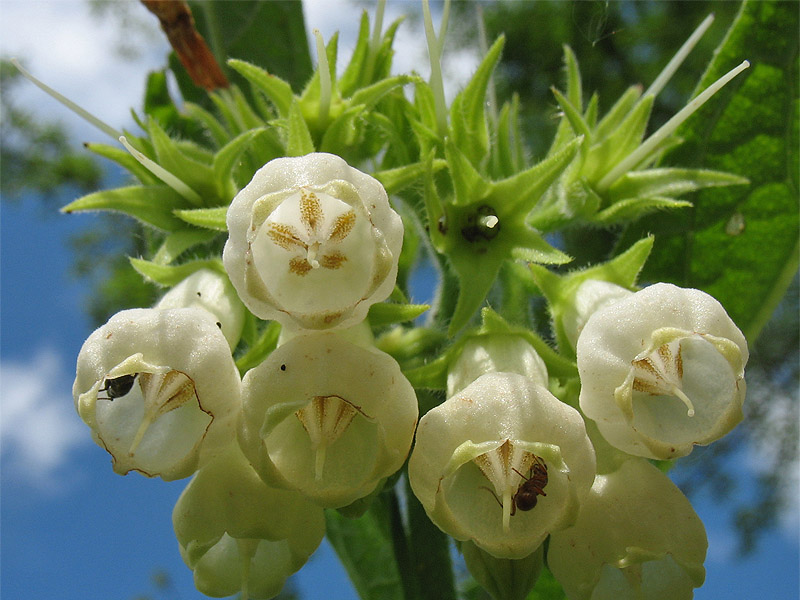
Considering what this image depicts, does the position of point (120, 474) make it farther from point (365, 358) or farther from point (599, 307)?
point (599, 307)

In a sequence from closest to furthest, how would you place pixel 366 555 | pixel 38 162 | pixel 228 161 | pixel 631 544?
1. pixel 631 544
2. pixel 228 161
3. pixel 366 555
4. pixel 38 162

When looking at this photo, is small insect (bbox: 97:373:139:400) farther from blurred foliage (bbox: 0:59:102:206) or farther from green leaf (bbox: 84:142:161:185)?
blurred foliage (bbox: 0:59:102:206)

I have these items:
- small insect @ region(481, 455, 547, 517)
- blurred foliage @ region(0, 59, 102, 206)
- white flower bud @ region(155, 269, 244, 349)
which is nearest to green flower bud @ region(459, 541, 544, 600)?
small insect @ region(481, 455, 547, 517)

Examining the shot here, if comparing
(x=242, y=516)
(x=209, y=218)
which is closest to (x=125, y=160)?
(x=209, y=218)

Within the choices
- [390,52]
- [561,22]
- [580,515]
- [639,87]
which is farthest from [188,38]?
[561,22]

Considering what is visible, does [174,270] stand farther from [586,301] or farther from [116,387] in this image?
[586,301]

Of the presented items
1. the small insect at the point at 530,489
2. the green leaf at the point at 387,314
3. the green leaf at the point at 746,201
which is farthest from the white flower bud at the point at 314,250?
the green leaf at the point at 746,201
